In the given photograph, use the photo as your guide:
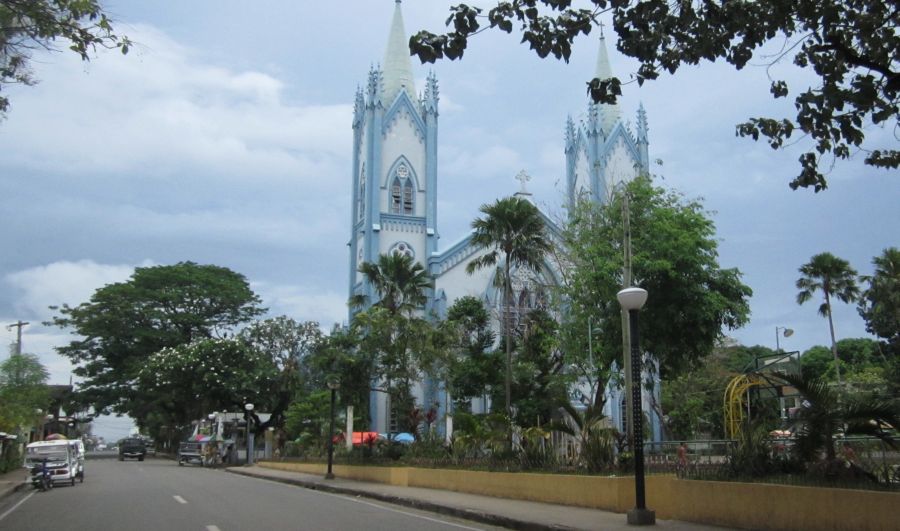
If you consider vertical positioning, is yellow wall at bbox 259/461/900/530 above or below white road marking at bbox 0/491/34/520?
above

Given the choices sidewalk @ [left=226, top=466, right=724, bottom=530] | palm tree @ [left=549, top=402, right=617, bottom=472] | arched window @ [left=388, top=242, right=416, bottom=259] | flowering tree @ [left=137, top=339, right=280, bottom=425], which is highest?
arched window @ [left=388, top=242, right=416, bottom=259]

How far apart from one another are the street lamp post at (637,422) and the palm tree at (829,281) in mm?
34727

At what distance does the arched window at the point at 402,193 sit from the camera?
1843 inches

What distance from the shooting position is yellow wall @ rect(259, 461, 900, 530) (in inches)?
351

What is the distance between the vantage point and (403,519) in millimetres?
13617

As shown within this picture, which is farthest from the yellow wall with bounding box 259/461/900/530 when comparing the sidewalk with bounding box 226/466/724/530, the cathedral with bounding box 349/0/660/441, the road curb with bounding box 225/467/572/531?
the cathedral with bounding box 349/0/660/441

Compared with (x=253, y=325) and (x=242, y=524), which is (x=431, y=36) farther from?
(x=253, y=325)

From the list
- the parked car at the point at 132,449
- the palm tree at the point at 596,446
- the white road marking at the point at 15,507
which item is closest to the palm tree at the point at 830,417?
Answer: the palm tree at the point at 596,446

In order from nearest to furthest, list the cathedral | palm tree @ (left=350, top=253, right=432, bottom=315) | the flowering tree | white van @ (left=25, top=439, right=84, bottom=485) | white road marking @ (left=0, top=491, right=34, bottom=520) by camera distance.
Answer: white road marking @ (left=0, top=491, right=34, bottom=520) → white van @ (left=25, top=439, right=84, bottom=485) → palm tree @ (left=350, top=253, right=432, bottom=315) → the cathedral → the flowering tree

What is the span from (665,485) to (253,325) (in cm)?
4270

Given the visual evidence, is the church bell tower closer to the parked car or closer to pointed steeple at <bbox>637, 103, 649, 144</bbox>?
pointed steeple at <bbox>637, 103, 649, 144</bbox>

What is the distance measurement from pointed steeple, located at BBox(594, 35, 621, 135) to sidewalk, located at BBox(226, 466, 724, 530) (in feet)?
118

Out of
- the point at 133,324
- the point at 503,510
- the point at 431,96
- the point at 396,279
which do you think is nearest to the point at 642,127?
the point at 431,96

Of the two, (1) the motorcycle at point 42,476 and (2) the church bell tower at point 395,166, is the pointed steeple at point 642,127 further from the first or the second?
(1) the motorcycle at point 42,476
